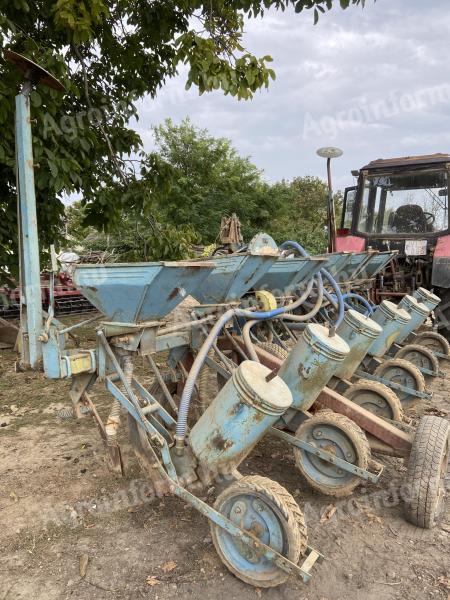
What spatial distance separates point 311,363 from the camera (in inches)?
98.7

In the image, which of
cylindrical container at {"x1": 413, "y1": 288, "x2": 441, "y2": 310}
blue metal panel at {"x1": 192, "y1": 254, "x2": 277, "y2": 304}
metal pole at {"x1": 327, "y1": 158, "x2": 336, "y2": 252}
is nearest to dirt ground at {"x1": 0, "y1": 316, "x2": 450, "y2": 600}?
blue metal panel at {"x1": 192, "y1": 254, "x2": 277, "y2": 304}

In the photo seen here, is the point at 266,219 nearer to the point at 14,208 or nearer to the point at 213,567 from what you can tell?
the point at 14,208

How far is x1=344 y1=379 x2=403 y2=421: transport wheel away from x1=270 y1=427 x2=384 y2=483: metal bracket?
68cm

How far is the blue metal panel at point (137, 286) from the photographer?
2117mm

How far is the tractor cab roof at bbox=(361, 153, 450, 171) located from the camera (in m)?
5.95

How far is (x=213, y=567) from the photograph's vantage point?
213 cm

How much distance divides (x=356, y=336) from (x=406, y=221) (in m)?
3.82

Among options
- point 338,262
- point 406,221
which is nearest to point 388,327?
point 338,262

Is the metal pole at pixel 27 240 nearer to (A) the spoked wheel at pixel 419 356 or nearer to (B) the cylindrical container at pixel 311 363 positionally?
(B) the cylindrical container at pixel 311 363

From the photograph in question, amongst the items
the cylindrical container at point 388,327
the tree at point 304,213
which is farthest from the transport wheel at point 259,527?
the tree at point 304,213

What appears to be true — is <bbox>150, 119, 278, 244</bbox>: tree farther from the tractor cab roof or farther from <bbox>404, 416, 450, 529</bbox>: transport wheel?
<bbox>404, 416, 450, 529</bbox>: transport wheel

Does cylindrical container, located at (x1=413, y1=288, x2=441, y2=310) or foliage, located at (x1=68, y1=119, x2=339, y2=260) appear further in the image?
foliage, located at (x1=68, y1=119, x2=339, y2=260)

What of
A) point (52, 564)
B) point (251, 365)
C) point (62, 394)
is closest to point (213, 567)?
point (52, 564)

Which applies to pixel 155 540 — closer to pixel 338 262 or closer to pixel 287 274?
pixel 287 274
